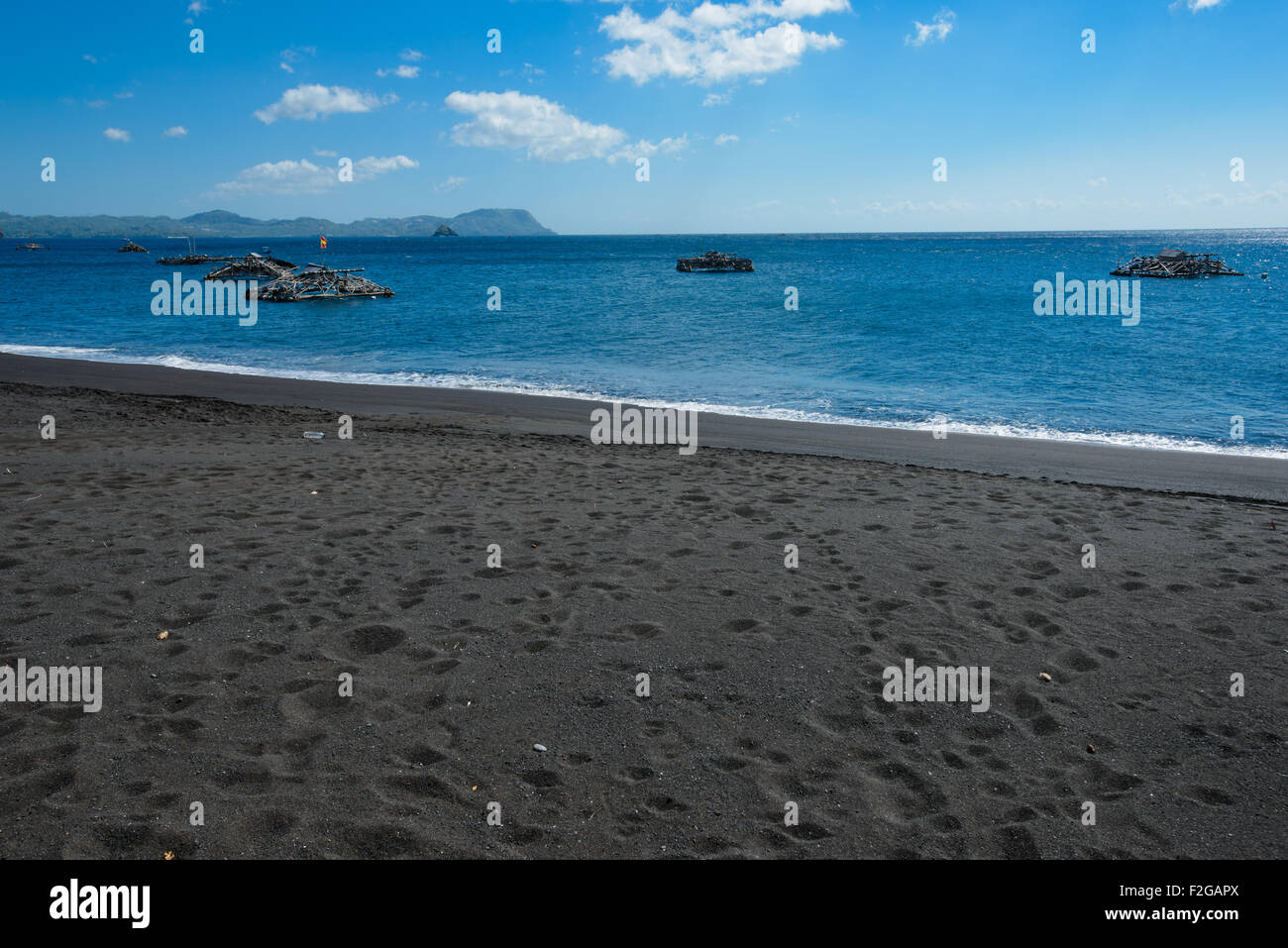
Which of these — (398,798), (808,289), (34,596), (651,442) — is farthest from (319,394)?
(808,289)

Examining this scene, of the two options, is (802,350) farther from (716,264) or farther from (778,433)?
(716,264)

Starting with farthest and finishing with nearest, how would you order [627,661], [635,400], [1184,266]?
[1184,266]
[635,400]
[627,661]

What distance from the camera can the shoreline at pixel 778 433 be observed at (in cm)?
1210

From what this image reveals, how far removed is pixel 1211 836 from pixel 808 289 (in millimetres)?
60906

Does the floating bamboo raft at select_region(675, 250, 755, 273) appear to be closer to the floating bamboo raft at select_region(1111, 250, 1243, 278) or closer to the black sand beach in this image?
the floating bamboo raft at select_region(1111, 250, 1243, 278)

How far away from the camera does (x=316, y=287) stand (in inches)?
2005

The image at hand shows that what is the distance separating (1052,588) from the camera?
22.7ft

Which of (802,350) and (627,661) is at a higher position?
(802,350)

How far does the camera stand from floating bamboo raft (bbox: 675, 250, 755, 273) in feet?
288

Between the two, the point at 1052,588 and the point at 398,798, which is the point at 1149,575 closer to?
Answer: the point at 1052,588

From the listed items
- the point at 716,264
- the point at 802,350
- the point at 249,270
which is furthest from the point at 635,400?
the point at 716,264

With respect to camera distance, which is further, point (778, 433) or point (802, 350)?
point (802, 350)

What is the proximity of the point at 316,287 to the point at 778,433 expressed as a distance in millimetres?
44968

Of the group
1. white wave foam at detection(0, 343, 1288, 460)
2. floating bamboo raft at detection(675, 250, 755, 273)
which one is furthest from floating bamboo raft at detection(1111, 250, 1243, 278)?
white wave foam at detection(0, 343, 1288, 460)
